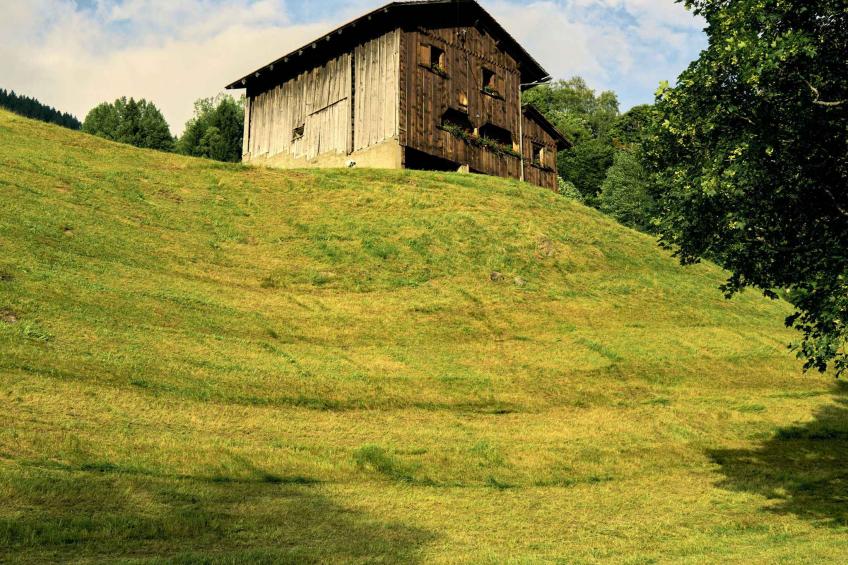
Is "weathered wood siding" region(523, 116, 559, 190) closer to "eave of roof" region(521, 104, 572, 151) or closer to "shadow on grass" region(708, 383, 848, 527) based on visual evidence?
"eave of roof" region(521, 104, 572, 151)

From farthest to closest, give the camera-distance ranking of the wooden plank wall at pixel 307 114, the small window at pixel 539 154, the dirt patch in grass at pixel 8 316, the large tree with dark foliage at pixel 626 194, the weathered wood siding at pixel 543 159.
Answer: the large tree with dark foliage at pixel 626 194 → the small window at pixel 539 154 → the weathered wood siding at pixel 543 159 → the wooden plank wall at pixel 307 114 → the dirt patch in grass at pixel 8 316

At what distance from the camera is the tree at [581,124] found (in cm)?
11256

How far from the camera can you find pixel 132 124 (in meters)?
94.3

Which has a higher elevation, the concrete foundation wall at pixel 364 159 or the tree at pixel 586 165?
the tree at pixel 586 165

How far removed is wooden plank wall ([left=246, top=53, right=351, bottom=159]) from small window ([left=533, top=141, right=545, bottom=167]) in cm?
1719

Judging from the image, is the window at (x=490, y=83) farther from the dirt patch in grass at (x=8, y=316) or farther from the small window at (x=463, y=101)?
the dirt patch in grass at (x=8, y=316)

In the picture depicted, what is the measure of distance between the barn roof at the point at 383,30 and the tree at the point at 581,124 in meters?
45.3

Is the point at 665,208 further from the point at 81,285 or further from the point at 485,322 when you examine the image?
the point at 81,285

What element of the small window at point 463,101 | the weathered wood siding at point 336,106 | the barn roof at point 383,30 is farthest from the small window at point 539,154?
the weathered wood siding at point 336,106

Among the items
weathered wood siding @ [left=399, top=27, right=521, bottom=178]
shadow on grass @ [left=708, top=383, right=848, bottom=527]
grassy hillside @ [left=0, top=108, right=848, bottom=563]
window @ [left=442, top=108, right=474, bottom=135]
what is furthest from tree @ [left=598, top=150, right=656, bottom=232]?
shadow on grass @ [left=708, top=383, right=848, bottom=527]

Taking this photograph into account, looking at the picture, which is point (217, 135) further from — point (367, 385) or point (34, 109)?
point (367, 385)

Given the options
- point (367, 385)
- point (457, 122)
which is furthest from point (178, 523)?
point (457, 122)

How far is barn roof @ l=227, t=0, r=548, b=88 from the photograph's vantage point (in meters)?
52.8

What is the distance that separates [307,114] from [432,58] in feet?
32.3
